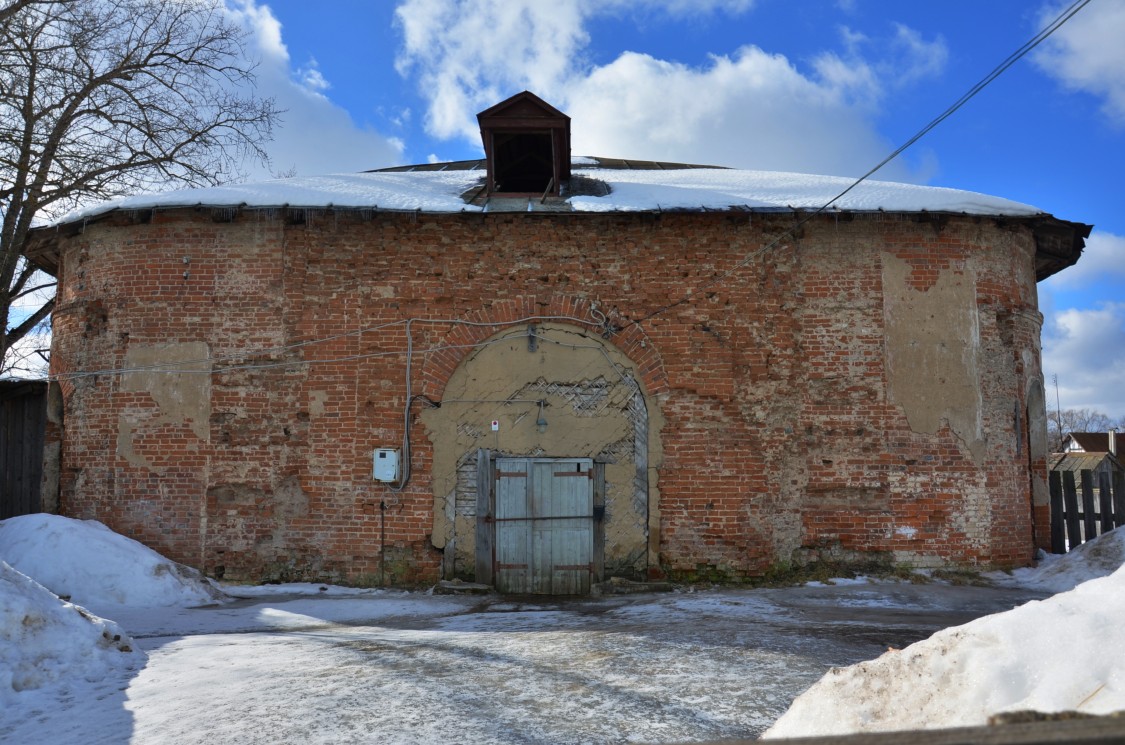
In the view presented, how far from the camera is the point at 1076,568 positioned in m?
9.16

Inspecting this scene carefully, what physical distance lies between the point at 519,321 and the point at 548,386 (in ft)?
2.88

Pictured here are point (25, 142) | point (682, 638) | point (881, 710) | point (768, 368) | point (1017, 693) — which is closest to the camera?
point (1017, 693)

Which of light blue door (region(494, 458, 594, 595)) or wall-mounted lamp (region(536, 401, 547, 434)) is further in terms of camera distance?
wall-mounted lamp (region(536, 401, 547, 434))

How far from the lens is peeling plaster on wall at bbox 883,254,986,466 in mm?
9734

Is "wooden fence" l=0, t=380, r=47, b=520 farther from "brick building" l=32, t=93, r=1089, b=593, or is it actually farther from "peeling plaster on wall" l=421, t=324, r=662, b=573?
"peeling plaster on wall" l=421, t=324, r=662, b=573

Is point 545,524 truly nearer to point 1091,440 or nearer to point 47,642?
point 47,642

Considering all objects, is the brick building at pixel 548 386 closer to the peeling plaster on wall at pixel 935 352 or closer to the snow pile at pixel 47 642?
the peeling plaster on wall at pixel 935 352

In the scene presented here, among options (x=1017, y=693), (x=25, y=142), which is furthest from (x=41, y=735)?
(x=25, y=142)

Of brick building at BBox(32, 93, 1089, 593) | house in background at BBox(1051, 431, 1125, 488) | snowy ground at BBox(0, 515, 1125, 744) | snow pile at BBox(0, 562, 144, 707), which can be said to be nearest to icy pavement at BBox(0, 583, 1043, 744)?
snowy ground at BBox(0, 515, 1125, 744)

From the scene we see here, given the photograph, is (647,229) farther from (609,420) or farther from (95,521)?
(95,521)

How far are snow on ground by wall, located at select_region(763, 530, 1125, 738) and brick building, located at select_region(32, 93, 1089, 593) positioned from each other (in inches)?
243

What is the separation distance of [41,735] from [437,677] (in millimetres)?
2110

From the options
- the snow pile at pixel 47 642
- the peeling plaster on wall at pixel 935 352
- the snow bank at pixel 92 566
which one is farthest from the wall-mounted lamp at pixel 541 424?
the snow pile at pixel 47 642

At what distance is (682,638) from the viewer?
6164 mm
